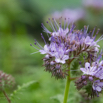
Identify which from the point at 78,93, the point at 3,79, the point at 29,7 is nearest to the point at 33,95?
the point at 78,93

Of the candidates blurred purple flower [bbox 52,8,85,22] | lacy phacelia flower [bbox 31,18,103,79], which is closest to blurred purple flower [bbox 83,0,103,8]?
blurred purple flower [bbox 52,8,85,22]

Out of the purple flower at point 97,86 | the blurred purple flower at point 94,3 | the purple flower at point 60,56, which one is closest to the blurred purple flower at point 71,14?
the blurred purple flower at point 94,3

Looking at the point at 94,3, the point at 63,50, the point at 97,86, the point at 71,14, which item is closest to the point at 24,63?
the point at 71,14

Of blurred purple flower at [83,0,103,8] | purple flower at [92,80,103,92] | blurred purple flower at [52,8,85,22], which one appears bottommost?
purple flower at [92,80,103,92]

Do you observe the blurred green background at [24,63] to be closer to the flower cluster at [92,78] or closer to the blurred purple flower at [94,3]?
the blurred purple flower at [94,3]

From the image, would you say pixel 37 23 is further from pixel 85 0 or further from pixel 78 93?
pixel 78 93

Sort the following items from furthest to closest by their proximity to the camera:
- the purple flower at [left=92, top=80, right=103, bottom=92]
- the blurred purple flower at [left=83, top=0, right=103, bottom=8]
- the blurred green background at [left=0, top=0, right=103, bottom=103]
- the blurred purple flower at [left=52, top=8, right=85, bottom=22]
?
the blurred purple flower at [left=83, top=0, right=103, bottom=8] → the blurred purple flower at [left=52, top=8, right=85, bottom=22] → the blurred green background at [left=0, top=0, right=103, bottom=103] → the purple flower at [left=92, top=80, right=103, bottom=92]

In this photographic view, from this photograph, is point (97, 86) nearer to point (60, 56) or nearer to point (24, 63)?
point (60, 56)

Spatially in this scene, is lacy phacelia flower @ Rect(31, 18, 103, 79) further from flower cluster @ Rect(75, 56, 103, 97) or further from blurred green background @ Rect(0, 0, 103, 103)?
blurred green background @ Rect(0, 0, 103, 103)
